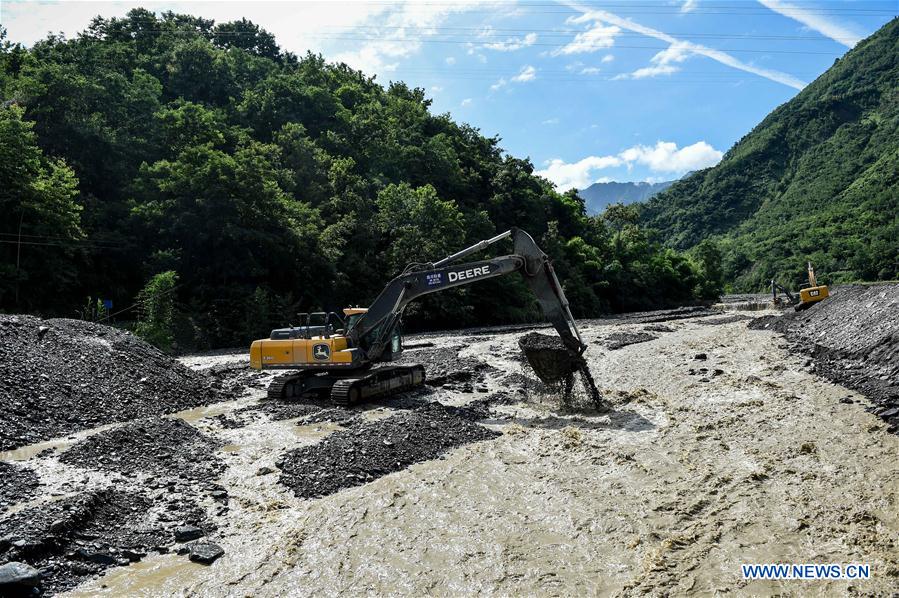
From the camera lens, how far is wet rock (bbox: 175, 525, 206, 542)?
7986 mm

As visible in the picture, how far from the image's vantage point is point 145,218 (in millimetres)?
34312

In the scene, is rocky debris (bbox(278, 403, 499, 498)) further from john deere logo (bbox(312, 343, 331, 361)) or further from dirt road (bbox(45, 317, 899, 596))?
john deere logo (bbox(312, 343, 331, 361))

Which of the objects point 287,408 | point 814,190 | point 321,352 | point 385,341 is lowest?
point 287,408

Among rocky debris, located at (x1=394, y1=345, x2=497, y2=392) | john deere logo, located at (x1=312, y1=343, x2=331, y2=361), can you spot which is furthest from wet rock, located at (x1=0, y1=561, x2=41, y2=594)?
rocky debris, located at (x1=394, y1=345, x2=497, y2=392)

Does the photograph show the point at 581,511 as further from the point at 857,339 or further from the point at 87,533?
the point at 857,339

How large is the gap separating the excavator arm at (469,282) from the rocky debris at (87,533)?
Answer: 791 cm

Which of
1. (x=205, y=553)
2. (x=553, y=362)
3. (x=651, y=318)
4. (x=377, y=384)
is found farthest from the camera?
(x=651, y=318)

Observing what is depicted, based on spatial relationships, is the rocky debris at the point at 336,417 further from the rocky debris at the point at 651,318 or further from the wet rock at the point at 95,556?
the rocky debris at the point at 651,318

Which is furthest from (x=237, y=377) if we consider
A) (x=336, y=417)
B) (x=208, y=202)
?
(x=208, y=202)

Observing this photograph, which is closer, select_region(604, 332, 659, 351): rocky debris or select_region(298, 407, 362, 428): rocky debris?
select_region(298, 407, 362, 428): rocky debris

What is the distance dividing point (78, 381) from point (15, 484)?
6.12 m

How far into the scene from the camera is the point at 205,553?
7.44 meters

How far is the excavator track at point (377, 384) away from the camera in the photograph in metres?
15.5

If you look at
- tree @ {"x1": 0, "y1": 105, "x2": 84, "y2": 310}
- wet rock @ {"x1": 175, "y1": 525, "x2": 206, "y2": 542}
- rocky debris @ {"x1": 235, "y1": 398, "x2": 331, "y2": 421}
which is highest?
tree @ {"x1": 0, "y1": 105, "x2": 84, "y2": 310}
